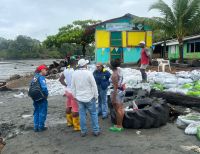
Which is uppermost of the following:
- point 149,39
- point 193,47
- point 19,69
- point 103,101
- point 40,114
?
point 149,39

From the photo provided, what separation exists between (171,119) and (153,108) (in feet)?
2.52

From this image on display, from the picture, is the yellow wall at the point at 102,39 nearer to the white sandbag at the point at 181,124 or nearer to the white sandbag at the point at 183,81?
the white sandbag at the point at 183,81

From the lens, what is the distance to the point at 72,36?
30375 millimetres

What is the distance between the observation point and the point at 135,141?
653 centimetres

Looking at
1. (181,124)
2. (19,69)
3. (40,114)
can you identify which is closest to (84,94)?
(40,114)

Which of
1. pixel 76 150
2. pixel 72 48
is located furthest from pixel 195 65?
pixel 72 48

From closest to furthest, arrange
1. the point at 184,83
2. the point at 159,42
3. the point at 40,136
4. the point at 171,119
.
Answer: the point at 40,136 < the point at 171,119 < the point at 184,83 < the point at 159,42

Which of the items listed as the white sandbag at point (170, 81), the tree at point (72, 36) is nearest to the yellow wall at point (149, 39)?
the tree at point (72, 36)

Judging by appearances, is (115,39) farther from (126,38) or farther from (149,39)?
(149,39)

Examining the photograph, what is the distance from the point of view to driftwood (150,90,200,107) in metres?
8.84

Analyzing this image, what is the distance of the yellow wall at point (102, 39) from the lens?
74.2ft

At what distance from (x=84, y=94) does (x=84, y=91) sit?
2.5 inches

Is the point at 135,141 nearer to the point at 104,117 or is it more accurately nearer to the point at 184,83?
the point at 104,117

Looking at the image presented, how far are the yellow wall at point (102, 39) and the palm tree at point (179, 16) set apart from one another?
10.6 ft
